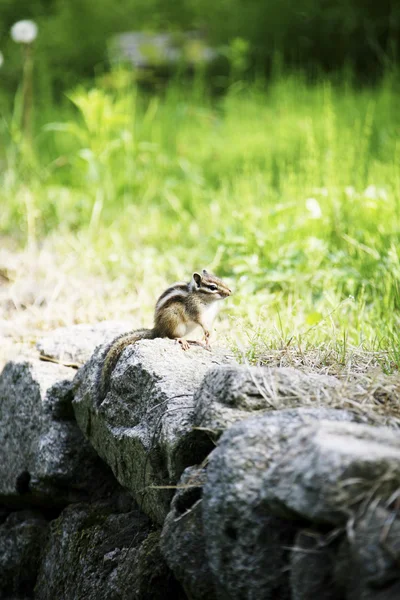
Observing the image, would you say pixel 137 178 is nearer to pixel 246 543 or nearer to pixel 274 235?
pixel 274 235

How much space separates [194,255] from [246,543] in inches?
122

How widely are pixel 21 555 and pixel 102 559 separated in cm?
61

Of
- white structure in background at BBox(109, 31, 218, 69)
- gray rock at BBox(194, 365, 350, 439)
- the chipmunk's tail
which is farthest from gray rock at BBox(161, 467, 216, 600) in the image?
white structure in background at BBox(109, 31, 218, 69)

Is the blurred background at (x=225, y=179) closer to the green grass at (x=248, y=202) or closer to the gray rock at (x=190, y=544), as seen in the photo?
the green grass at (x=248, y=202)

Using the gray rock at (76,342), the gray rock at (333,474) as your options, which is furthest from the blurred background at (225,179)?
the gray rock at (333,474)

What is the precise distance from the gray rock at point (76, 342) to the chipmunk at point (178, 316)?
0.35 metres

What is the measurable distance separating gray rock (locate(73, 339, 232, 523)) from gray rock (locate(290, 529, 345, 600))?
1.99 ft

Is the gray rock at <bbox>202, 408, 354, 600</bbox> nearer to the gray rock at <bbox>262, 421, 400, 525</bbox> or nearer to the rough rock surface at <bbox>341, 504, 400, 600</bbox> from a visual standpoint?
the gray rock at <bbox>262, 421, 400, 525</bbox>

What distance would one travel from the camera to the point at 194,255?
16.3 feet

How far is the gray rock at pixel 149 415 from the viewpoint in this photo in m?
2.47

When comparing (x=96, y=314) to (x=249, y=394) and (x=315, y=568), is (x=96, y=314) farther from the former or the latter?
(x=315, y=568)

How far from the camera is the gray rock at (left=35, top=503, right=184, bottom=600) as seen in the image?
96.0 inches

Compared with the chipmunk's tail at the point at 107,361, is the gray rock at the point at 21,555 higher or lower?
lower

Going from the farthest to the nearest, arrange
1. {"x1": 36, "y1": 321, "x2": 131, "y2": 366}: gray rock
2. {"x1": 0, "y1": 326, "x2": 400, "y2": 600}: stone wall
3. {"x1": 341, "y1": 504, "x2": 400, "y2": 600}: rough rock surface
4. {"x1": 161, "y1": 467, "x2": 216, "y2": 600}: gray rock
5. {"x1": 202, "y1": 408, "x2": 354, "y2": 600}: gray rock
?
{"x1": 36, "y1": 321, "x2": 131, "y2": 366}: gray rock < {"x1": 161, "y1": 467, "x2": 216, "y2": 600}: gray rock < {"x1": 202, "y1": 408, "x2": 354, "y2": 600}: gray rock < {"x1": 0, "y1": 326, "x2": 400, "y2": 600}: stone wall < {"x1": 341, "y1": 504, "x2": 400, "y2": 600}: rough rock surface
